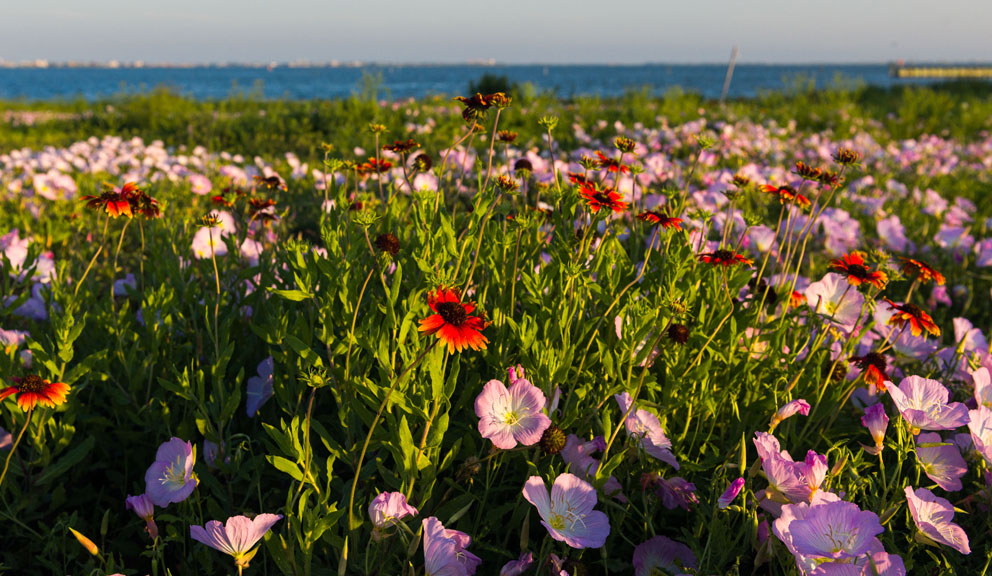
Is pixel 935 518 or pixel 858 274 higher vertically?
pixel 858 274

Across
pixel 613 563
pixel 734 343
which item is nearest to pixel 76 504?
pixel 613 563

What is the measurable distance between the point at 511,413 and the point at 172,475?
751mm

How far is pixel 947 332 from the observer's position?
9.75 ft

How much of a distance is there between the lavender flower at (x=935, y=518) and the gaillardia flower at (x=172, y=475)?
4.59 ft

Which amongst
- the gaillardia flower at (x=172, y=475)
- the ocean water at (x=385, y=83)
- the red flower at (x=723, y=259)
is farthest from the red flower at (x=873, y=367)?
the ocean water at (x=385, y=83)

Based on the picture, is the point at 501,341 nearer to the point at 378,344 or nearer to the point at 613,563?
the point at 378,344

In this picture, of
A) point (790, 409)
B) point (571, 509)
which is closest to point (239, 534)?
point (571, 509)

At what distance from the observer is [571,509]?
1217mm

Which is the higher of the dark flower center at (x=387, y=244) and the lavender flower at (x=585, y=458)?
the dark flower center at (x=387, y=244)

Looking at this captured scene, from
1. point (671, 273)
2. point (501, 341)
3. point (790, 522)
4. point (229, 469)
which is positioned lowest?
point (229, 469)

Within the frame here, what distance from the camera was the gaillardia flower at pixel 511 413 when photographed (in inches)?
48.2

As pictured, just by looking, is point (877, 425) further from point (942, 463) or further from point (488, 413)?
point (488, 413)

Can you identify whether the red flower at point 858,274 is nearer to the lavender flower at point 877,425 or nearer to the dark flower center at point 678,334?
the lavender flower at point 877,425

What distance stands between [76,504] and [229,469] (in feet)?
1.76
